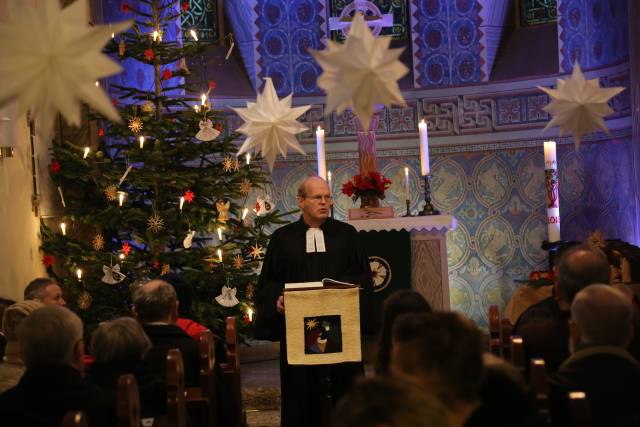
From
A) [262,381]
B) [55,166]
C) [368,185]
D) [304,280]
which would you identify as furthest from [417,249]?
[55,166]

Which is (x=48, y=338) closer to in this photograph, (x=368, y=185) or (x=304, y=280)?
(x=304, y=280)

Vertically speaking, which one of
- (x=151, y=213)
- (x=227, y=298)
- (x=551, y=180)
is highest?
(x=551, y=180)

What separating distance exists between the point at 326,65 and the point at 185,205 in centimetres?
412

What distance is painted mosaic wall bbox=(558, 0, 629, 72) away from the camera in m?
9.86

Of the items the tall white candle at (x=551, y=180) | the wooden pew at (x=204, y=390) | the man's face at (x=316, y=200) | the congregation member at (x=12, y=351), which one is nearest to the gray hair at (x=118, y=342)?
the congregation member at (x=12, y=351)

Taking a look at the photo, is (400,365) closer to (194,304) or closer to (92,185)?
(194,304)

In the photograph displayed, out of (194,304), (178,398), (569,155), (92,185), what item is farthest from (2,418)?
(569,155)

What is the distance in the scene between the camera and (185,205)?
770cm

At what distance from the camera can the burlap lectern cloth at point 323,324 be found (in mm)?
5246

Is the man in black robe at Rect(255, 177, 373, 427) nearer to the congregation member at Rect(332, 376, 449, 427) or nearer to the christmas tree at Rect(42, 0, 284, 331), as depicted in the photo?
the christmas tree at Rect(42, 0, 284, 331)

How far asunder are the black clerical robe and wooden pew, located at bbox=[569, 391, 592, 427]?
2.96 m

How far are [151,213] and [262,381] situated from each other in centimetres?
163

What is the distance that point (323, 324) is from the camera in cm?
527

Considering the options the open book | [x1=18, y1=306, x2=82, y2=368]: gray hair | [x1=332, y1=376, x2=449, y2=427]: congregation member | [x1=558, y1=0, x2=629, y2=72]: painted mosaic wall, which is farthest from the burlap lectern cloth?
[x1=558, y1=0, x2=629, y2=72]: painted mosaic wall
